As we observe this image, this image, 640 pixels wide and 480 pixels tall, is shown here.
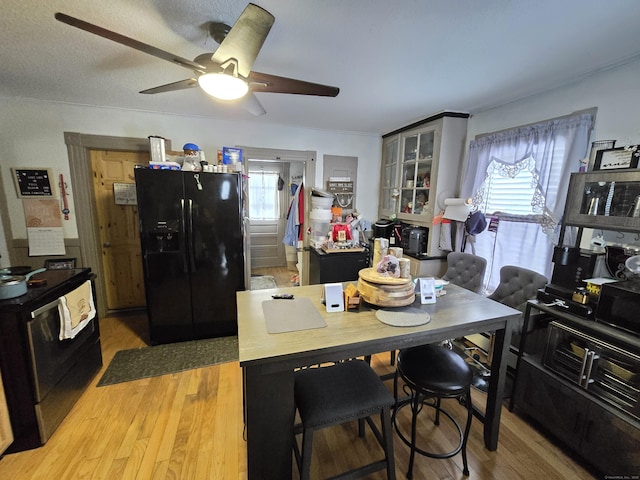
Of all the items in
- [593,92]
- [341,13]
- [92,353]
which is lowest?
[92,353]

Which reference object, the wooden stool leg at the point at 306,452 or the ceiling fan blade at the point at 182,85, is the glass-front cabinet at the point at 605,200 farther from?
the ceiling fan blade at the point at 182,85

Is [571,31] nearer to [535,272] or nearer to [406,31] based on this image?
[406,31]

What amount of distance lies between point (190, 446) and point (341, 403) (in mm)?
1093

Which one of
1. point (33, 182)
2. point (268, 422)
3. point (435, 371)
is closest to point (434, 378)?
point (435, 371)

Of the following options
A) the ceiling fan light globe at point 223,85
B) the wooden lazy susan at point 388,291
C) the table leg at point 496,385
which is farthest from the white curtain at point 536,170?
the ceiling fan light globe at point 223,85

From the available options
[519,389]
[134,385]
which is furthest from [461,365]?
[134,385]

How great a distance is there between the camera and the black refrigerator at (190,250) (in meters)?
2.40

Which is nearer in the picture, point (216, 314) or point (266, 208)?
point (216, 314)

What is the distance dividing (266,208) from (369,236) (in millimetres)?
2162

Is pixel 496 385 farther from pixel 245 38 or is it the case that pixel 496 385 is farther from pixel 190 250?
pixel 190 250

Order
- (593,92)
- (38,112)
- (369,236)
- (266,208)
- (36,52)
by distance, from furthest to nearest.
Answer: (266,208) < (369,236) < (38,112) < (593,92) < (36,52)

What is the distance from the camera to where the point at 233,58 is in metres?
1.28

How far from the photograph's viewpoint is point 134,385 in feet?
6.81

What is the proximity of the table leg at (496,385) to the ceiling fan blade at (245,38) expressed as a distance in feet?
6.32
